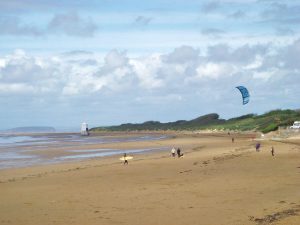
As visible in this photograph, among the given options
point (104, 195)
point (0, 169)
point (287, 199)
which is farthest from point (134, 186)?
point (0, 169)

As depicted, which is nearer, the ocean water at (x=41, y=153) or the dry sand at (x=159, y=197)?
the dry sand at (x=159, y=197)

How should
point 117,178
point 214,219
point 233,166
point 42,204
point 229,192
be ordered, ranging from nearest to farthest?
point 214,219, point 42,204, point 229,192, point 117,178, point 233,166

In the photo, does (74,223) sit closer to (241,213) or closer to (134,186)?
(241,213)

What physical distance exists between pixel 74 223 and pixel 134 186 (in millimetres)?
7077

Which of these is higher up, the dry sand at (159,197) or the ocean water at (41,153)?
the ocean water at (41,153)

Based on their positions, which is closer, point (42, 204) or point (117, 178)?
point (42, 204)

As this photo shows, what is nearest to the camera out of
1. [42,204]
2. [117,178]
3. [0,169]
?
[42,204]

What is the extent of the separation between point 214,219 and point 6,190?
1034cm

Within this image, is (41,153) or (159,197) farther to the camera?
(41,153)

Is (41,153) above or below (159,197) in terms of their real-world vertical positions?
above

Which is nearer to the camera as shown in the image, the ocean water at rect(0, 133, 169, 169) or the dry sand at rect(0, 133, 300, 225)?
the dry sand at rect(0, 133, 300, 225)

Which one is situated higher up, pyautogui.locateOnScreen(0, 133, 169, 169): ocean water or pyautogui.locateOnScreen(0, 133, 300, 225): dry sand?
pyautogui.locateOnScreen(0, 133, 169, 169): ocean water

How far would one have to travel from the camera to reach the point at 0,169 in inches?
1209

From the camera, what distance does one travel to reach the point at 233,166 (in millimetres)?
26094
